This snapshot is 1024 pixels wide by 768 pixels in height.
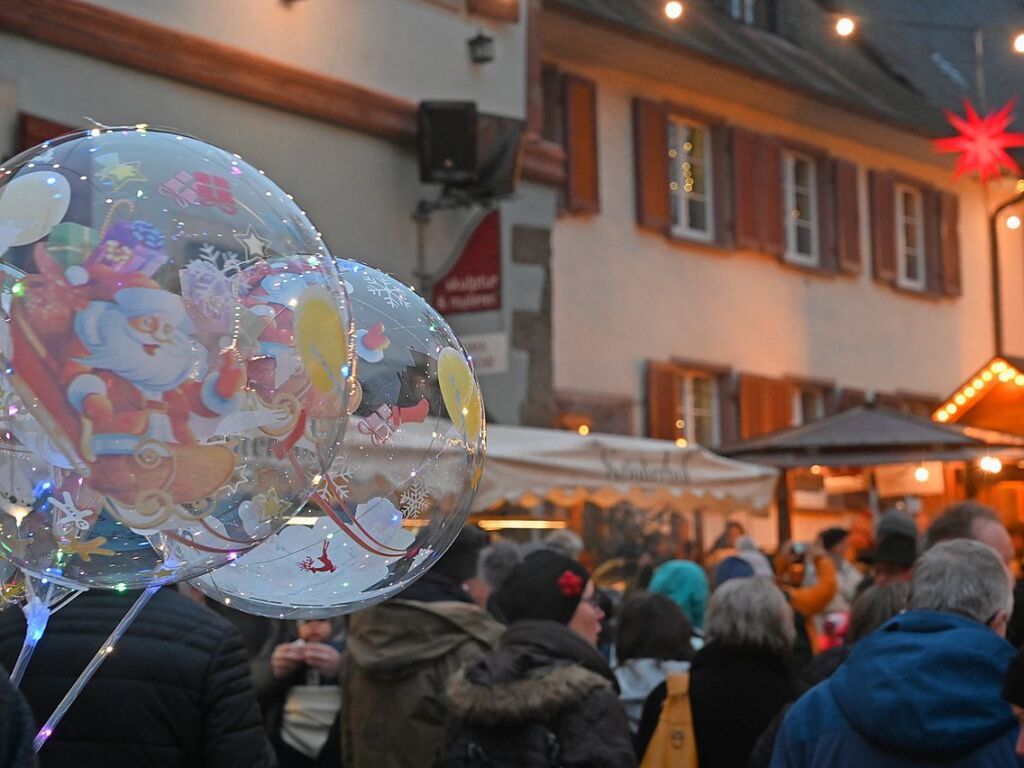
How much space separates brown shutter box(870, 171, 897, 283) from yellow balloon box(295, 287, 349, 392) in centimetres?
1967

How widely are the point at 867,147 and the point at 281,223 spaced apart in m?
20.2

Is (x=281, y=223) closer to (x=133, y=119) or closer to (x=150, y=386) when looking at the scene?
(x=150, y=386)

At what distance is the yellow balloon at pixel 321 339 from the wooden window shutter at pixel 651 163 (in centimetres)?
1550

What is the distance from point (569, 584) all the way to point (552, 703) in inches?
28.2

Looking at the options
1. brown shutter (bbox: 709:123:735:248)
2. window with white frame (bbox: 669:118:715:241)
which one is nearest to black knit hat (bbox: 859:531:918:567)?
window with white frame (bbox: 669:118:715:241)

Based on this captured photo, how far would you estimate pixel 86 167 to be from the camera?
2.34 meters

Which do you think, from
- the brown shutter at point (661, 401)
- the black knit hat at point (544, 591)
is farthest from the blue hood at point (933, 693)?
the brown shutter at point (661, 401)

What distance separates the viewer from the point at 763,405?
760 inches

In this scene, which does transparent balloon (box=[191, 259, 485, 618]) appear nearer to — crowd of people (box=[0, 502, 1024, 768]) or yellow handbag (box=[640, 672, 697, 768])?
crowd of people (box=[0, 502, 1024, 768])

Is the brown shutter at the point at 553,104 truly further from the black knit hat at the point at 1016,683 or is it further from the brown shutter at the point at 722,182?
the black knit hat at the point at 1016,683

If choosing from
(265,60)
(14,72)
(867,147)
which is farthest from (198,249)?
(867,147)

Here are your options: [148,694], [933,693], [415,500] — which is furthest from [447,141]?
[415,500]

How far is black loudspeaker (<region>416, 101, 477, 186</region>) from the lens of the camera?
42.1ft

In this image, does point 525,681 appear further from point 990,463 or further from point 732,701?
point 990,463
